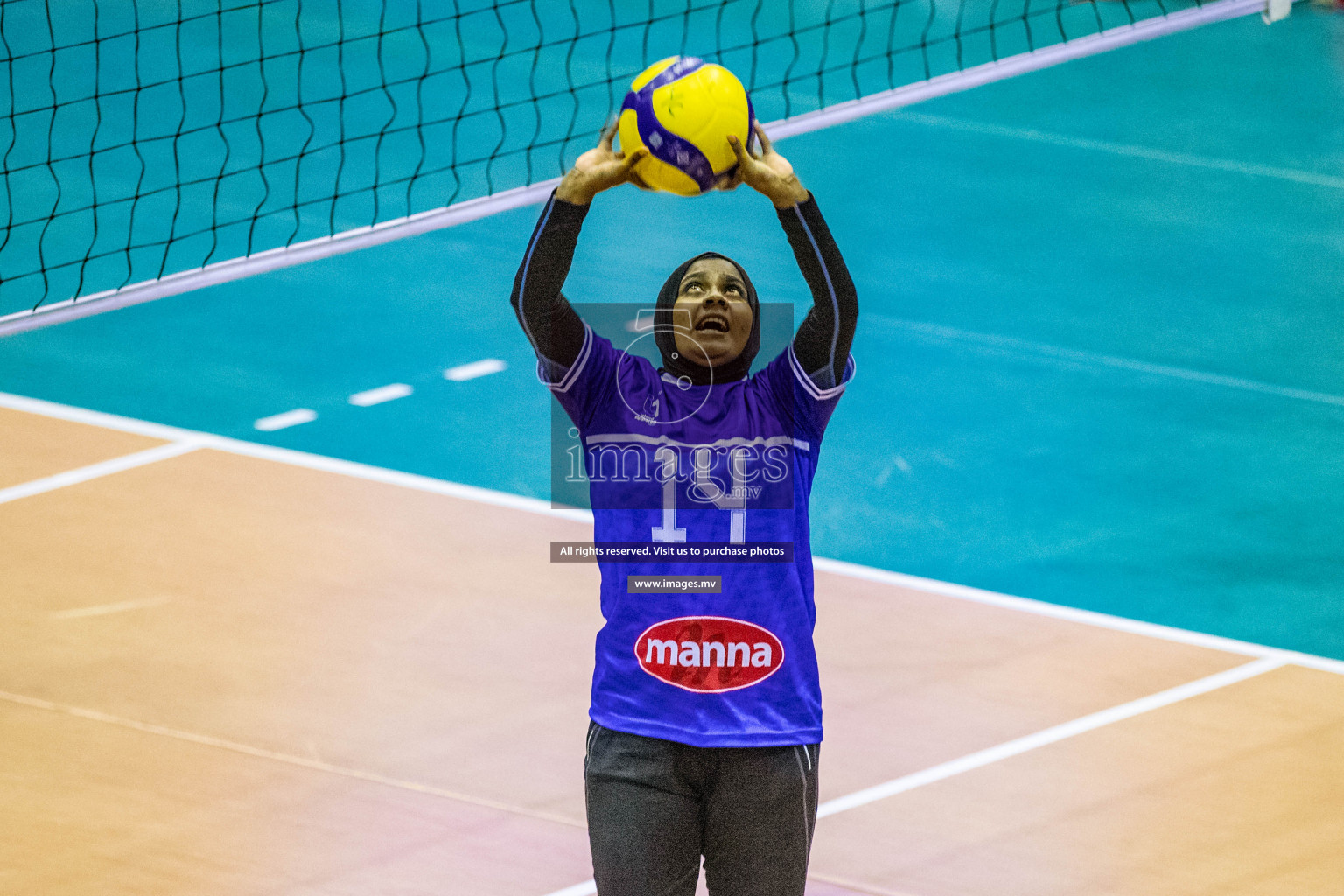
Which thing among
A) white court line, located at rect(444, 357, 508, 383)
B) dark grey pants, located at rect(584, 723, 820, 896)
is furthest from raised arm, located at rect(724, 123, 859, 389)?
white court line, located at rect(444, 357, 508, 383)

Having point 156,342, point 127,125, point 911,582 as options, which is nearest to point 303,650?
point 911,582

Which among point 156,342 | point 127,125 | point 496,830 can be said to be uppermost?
point 127,125

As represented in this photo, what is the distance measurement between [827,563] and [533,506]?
1379 millimetres

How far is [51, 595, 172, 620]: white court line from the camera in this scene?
6.91 m

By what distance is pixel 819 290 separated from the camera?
12.2ft

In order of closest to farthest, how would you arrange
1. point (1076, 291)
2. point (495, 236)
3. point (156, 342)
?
point (156, 342), point (1076, 291), point (495, 236)

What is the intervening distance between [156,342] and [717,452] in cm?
658

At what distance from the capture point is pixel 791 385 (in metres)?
3.78

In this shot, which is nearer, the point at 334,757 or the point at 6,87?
the point at 334,757

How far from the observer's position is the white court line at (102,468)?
784 centimetres

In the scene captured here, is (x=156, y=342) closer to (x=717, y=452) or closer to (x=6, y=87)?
(x=6, y=87)

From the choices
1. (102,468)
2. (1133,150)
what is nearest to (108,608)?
(102,468)

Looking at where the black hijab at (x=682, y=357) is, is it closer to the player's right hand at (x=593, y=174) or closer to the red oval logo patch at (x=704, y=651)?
the player's right hand at (x=593, y=174)

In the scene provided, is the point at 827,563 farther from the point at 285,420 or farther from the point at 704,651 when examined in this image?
the point at 704,651
